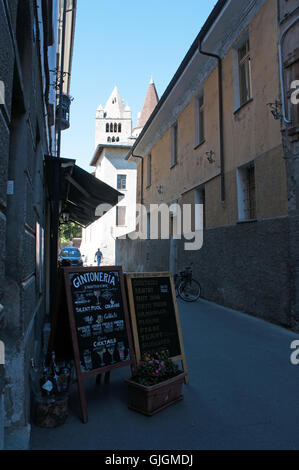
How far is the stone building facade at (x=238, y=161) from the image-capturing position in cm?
698

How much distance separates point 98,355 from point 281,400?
73.9 inches

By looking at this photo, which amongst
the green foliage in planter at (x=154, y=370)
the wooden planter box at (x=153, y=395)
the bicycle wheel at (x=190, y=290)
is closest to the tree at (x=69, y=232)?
the bicycle wheel at (x=190, y=290)

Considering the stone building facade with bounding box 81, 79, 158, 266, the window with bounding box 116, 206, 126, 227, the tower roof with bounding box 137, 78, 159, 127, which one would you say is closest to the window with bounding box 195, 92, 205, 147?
the stone building facade with bounding box 81, 79, 158, 266

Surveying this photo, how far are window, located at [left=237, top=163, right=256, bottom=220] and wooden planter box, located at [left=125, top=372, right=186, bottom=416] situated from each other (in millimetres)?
5909

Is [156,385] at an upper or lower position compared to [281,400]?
upper

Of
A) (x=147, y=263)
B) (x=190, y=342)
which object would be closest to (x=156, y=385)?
(x=190, y=342)

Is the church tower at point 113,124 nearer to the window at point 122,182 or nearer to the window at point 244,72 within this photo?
the window at point 122,182

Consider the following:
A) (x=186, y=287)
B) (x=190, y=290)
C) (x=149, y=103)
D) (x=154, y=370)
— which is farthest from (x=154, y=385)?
(x=149, y=103)

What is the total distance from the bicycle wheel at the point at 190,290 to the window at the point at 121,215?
25.9m

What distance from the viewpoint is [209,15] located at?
9008 mm

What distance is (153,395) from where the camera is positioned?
3.21 meters

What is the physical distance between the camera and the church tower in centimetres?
5644

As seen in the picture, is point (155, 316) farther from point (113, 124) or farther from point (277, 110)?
point (113, 124)

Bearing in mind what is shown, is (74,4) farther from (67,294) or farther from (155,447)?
(155,447)
